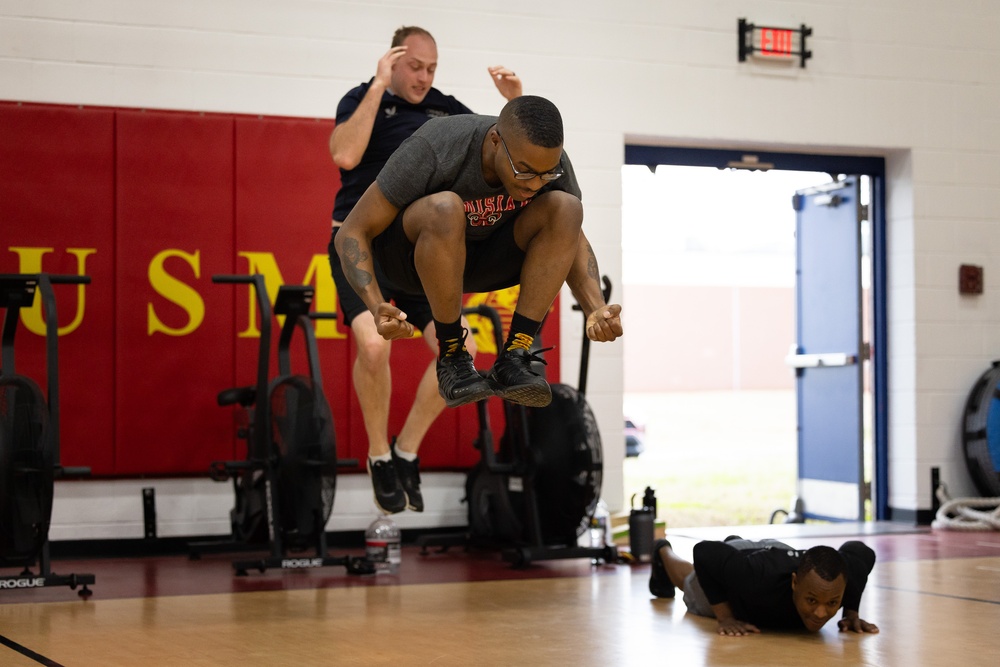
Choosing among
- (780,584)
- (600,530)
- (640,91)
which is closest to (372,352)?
(780,584)

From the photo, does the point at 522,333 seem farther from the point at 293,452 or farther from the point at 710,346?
the point at 710,346

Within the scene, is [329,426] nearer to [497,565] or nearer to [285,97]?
[497,565]

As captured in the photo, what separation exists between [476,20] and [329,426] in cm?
273

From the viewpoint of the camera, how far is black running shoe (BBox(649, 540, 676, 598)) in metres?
4.41

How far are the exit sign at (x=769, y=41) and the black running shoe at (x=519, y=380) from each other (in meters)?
4.47

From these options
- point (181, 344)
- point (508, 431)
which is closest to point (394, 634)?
point (508, 431)

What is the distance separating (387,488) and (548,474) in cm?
158

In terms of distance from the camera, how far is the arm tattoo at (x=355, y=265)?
3145 mm

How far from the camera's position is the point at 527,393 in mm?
3092

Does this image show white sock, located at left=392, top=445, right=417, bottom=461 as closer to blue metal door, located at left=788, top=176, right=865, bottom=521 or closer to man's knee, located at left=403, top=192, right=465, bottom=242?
man's knee, located at left=403, top=192, right=465, bottom=242

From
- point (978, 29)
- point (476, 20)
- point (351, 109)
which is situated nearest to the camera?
point (351, 109)

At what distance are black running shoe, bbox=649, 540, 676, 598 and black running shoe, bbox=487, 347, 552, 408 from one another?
1.51 metres

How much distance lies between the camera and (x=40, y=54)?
19.5 feet

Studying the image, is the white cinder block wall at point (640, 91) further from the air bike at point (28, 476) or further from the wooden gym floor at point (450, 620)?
the air bike at point (28, 476)
